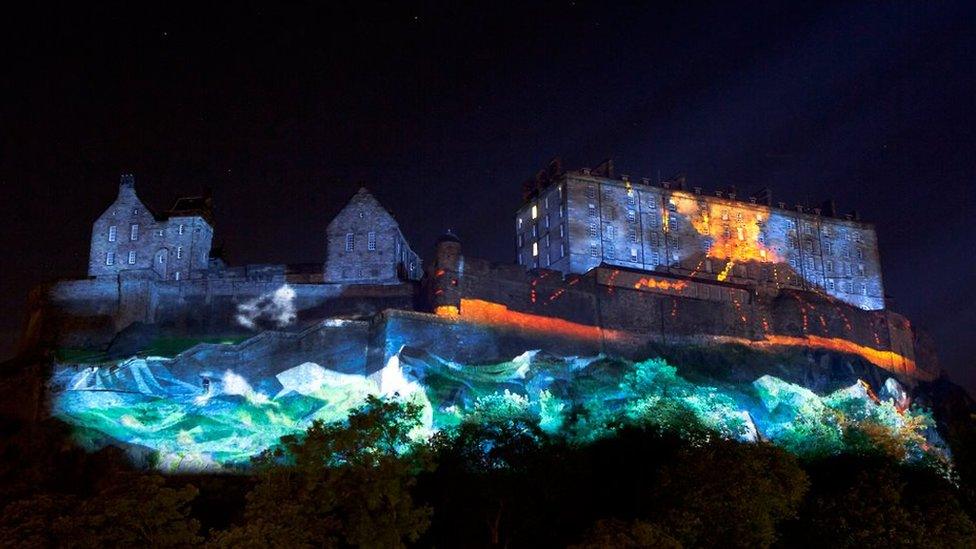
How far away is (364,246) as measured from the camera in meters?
70.9

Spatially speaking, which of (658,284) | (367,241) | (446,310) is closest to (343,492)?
(446,310)

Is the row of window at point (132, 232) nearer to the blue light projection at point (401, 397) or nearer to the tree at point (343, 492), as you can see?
the blue light projection at point (401, 397)

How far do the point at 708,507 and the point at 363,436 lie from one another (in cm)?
1268

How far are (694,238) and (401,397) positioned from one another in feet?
119

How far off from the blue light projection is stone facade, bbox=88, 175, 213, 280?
13.2m

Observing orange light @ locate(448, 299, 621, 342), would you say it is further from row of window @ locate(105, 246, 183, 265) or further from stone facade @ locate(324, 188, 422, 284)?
row of window @ locate(105, 246, 183, 265)

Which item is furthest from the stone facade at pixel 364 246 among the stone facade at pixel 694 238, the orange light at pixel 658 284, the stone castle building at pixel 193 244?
the orange light at pixel 658 284

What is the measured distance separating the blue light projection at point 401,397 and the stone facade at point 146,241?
13.2 metres

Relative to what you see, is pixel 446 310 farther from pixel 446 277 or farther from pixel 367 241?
pixel 367 241

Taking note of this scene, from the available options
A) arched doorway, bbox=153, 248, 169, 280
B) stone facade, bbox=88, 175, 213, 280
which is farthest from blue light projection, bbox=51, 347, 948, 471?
stone facade, bbox=88, 175, 213, 280

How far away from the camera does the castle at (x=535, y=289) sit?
63531 millimetres

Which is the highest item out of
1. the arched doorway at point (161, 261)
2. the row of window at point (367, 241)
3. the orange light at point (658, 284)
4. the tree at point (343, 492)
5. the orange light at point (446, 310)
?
the row of window at point (367, 241)

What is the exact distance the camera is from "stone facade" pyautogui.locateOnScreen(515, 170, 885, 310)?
80938 mm

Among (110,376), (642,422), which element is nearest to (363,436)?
(642,422)
